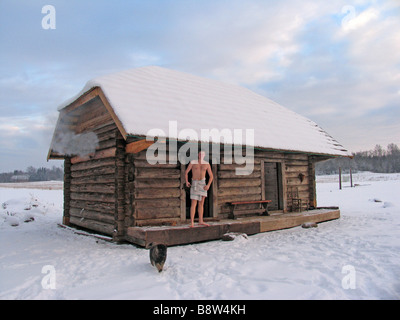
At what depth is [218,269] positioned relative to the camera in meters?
4.86

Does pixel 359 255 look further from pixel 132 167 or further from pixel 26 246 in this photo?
pixel 26 246

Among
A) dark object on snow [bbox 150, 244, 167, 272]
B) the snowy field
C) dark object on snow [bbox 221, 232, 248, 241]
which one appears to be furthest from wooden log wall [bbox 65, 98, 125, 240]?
dark object on snow [bbox 150, 244, 167, 272]

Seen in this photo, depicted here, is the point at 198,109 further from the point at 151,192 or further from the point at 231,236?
the point at 231,236

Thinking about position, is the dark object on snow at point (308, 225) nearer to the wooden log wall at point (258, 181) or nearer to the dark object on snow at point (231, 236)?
the wooden log wall at point (258, 181)

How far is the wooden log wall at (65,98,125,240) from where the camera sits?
725 centimetres

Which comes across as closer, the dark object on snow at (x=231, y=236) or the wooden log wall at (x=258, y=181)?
the dark object on snow at (x=231, y=236)

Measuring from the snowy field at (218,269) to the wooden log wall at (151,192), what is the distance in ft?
2.89

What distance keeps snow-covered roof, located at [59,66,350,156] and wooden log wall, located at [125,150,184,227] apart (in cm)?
114

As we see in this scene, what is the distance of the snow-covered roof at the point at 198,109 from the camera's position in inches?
277

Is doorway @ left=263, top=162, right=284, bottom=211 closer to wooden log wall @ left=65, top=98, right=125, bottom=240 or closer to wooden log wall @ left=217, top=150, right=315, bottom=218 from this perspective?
wooden log wall @ left=217, top=150, right=315, bottom=218

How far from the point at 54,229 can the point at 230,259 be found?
A: 7.11 metres

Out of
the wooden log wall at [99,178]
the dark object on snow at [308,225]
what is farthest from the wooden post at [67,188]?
the dark object on snow at [308,225]
